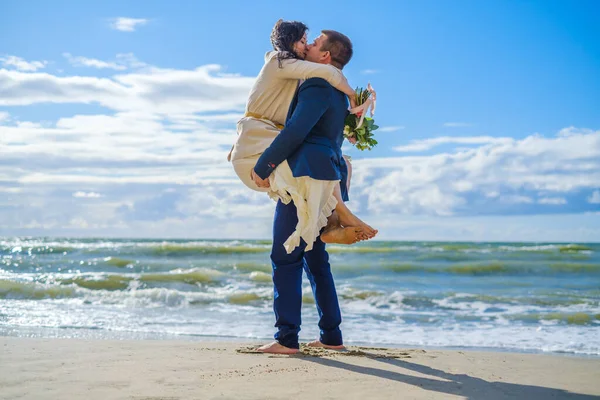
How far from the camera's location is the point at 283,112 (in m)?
4.00

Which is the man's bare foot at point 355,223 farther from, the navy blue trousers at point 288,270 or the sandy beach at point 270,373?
→ the sandy beach at point 270,373

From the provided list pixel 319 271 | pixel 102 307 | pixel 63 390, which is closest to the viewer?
pixel 63 390

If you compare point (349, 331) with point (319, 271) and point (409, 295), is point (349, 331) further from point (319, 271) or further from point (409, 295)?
point (409, 295)

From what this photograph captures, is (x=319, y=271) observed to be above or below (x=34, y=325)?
above

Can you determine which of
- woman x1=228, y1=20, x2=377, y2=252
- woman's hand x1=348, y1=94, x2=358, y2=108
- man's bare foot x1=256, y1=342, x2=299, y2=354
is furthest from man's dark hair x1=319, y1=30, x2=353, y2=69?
man's bare foot x1=256, y1=342, x2=299, y2=354

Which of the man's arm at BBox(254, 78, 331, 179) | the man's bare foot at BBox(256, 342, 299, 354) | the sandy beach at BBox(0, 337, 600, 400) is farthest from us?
the man's bare foot at BBox(256, 342, 299, 354)

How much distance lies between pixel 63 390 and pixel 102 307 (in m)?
4.90

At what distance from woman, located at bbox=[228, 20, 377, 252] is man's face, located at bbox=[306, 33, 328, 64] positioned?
34 millimetres

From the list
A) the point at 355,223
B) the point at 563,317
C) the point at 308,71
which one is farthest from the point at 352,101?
the point at 563,317

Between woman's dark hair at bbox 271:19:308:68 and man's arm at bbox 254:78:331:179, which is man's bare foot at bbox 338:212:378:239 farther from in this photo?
woman's dark hair at bbox 271:19:308:68

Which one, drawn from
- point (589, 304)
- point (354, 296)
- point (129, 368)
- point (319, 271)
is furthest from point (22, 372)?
point (589, 304)

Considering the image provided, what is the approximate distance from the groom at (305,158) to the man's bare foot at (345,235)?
0.20m

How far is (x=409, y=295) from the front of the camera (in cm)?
947

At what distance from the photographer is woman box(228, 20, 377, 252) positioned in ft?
12.5
